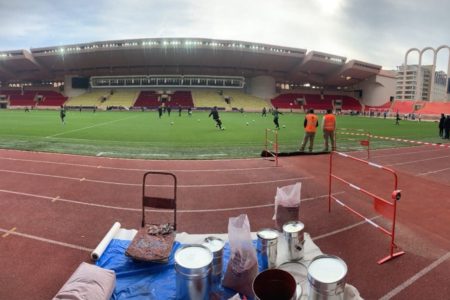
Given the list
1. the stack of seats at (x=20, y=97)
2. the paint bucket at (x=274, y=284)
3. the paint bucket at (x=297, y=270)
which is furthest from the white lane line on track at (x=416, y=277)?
the stack of seats at (x=20, y=97)

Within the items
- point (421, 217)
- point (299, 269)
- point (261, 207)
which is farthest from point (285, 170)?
point (299, 269)

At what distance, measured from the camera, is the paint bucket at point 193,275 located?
12.4 feet

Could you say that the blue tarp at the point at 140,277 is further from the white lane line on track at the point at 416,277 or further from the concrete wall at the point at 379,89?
the concrete wall at the point at 379,89

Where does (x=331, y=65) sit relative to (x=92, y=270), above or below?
above

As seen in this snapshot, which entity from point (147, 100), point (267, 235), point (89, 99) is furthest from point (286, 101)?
point (267, 235)

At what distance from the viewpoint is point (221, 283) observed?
4.37 meters

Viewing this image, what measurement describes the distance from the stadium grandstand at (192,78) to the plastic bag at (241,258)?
5773cm

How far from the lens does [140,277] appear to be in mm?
4621

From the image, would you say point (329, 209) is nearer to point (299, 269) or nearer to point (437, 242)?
point (437, 242)

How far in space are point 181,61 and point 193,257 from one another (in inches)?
2520

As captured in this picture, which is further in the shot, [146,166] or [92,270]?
[146,166]

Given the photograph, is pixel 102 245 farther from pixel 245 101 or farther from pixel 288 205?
pixel 245 101

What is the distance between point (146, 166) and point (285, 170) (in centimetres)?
536

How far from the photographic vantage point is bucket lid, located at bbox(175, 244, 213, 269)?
12.6ft
